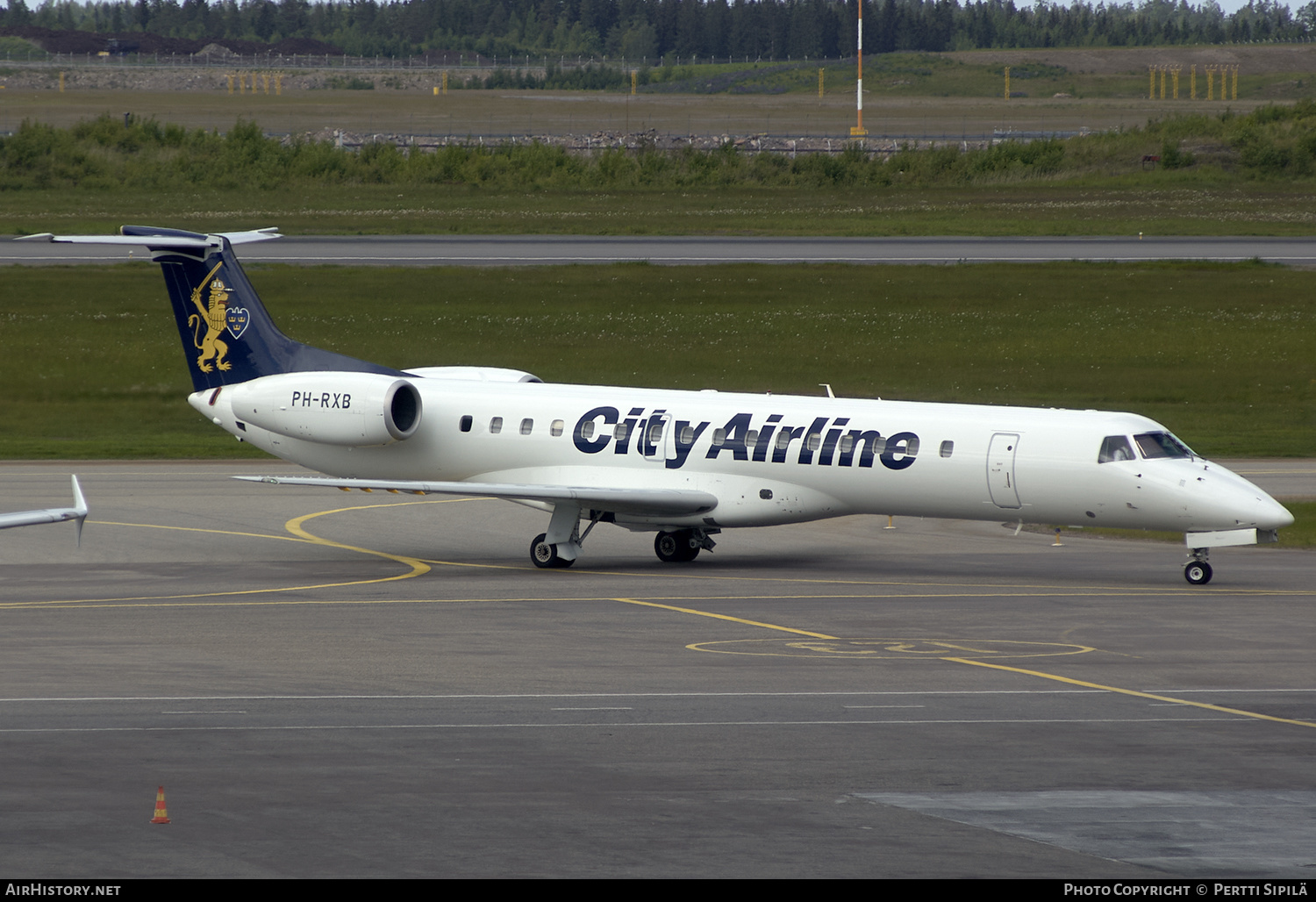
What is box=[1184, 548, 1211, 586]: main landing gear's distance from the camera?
29.7m

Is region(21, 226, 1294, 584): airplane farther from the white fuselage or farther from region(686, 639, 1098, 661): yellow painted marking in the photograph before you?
Result: region(686, 639, 1098, 661): yellow painted marking

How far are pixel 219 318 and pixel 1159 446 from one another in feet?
61.3

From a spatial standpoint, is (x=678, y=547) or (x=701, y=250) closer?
(x=678, y=547)

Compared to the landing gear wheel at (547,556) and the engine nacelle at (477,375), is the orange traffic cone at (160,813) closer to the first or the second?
the landing gear wheel at (547,556)

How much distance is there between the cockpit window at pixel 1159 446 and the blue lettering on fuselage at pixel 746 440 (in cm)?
383

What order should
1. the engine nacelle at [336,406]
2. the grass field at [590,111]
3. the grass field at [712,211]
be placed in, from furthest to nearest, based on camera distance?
the grass field at [590,111], the grass field at [712,211], the engine nacelle at [336,406]

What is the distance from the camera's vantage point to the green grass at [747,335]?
5544 centimetres

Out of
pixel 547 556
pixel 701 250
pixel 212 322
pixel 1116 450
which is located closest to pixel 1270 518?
pixel 1116 450

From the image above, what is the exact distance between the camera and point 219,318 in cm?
3581

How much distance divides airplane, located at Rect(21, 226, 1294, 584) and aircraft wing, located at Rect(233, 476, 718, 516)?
0.05m

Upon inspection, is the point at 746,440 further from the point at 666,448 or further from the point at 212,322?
the point at 212,322

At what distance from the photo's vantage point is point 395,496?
4328 cm

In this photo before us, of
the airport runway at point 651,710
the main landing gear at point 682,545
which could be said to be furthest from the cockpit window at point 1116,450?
Result: the main landing gear at point 682,545
